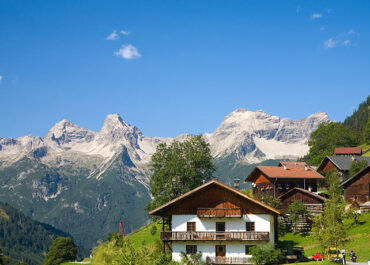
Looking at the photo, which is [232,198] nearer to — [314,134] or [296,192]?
[296,192]

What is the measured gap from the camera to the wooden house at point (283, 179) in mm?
91625

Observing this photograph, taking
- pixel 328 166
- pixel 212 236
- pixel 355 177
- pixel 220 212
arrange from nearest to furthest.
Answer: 1. pixel 212 236
2. pixel 220 212
3. pixel 355 177
4. pixel 328 166

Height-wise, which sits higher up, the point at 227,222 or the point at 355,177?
the point at 355,177

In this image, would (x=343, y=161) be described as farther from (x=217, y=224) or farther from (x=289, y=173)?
(x=217, y=224)

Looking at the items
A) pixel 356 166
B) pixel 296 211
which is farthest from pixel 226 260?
pixel 356 166

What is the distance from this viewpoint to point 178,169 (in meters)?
92.6

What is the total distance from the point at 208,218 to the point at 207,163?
35.1m

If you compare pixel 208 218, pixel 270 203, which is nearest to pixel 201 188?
pixel 208 218

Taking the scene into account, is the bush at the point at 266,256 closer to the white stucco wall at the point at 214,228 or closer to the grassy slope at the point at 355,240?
the white stucco wall at the point at 214,228

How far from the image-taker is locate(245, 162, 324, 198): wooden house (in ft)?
301

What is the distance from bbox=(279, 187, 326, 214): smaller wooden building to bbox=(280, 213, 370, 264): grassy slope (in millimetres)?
7117

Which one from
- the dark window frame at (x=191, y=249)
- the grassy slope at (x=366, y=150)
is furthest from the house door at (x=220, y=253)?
the grassy slope at (x=366, y=150)

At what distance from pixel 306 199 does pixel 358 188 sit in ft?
33.9

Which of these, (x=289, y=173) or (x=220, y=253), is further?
(x=289, y=173)
